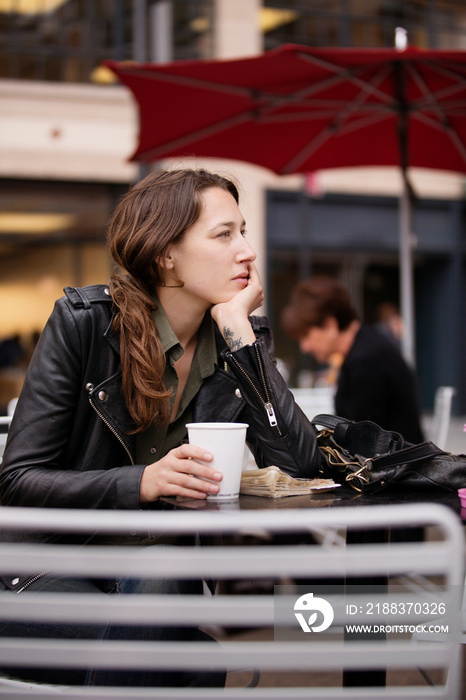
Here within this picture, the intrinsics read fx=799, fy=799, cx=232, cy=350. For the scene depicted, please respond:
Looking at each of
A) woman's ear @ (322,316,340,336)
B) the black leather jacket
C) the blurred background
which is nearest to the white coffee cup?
the black leather jacket

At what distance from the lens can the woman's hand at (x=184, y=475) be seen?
175cm

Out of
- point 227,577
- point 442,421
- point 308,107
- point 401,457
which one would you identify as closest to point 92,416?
point 401,457

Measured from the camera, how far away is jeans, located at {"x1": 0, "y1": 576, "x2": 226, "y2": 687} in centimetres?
142

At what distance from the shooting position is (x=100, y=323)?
84.6 inches

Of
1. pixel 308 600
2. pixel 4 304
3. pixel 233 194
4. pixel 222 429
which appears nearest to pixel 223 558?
pixel 308 600

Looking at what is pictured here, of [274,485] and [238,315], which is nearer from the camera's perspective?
[274,485]

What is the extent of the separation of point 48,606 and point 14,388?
372 inches

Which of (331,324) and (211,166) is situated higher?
(211,166)

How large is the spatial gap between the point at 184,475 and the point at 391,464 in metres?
0.53

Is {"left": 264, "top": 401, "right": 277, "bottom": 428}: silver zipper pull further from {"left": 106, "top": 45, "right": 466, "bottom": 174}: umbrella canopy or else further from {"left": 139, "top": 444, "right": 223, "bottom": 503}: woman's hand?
{"left": 106, "top": 45, "right": 466, "bottom": 174}: umbrella canopy

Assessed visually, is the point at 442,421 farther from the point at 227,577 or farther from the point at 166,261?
the point at 227,577

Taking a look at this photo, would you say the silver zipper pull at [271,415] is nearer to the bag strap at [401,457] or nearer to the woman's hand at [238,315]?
the woman's hand at [238,315]

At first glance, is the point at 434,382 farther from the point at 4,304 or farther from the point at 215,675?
the point at 215,675

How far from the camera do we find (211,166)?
9773 mm
